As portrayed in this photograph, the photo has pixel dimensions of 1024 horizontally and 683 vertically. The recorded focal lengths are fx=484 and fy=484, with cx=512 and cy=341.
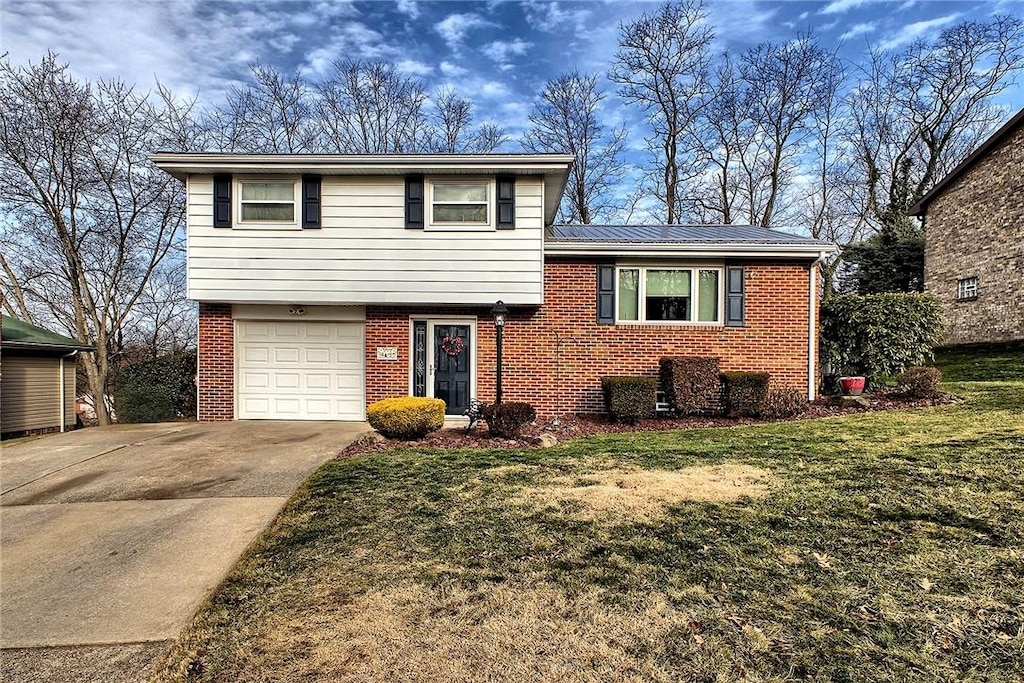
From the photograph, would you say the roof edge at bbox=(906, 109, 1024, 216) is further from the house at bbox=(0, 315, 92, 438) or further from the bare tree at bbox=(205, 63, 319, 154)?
the house at bbox=(0, 315, 92, 438)

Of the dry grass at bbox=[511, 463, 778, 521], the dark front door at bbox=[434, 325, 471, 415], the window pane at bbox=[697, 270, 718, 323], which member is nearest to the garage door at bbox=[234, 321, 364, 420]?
the dark front door at bbox=[434, 325, 471, 415]

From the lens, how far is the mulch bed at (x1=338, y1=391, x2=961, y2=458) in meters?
6.83

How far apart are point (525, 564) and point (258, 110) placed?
2097 cm

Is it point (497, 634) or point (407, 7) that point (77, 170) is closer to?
point (407, 7)

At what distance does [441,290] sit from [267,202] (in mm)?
3588

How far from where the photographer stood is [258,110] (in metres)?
18.6

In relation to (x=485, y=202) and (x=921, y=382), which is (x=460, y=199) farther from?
(x=921, y=382)

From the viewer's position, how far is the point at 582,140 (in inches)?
908

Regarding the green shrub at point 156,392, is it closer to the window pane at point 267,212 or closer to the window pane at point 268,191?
the window pane at point 267,212

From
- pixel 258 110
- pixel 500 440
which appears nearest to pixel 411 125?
pixel 258 110

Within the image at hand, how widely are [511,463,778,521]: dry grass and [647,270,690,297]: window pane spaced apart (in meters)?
4.45

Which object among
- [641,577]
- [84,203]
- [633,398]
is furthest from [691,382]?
[84,203]

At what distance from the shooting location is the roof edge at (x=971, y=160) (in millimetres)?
14866

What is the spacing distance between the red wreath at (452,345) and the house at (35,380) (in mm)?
8099
